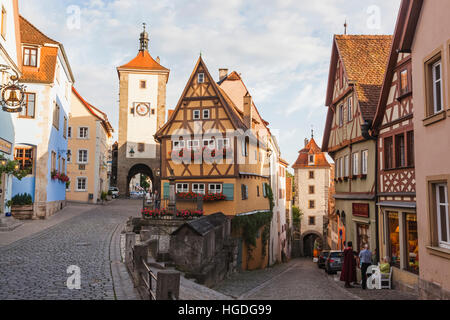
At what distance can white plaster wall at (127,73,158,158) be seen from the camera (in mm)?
52969

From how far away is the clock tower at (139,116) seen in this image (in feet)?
173

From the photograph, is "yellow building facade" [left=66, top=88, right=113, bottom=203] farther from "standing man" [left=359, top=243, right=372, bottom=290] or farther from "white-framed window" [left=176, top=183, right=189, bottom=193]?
"standing man" [left=359, top=243, right=372, bottom=290]

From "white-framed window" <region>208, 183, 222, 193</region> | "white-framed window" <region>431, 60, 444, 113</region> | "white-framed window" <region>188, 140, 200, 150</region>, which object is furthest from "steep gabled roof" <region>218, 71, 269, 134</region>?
"white-framed window" <region>431, 60, 444, 113</region>

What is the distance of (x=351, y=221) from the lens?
19.7m

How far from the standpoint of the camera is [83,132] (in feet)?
138

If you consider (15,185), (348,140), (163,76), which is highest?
(163,76)

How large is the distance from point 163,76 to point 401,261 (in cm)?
4418

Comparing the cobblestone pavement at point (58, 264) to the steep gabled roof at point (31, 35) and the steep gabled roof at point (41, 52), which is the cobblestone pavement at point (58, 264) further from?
the steep gabled roof at point (31, 35)

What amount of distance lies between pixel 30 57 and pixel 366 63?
18.0 m

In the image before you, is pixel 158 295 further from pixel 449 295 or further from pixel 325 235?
pixel 325 235

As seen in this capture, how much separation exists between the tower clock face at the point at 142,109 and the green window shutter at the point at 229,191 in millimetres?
31732

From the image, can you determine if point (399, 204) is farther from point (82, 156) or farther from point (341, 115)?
point (82, 156)

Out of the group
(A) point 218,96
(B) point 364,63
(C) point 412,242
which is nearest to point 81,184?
(A) point 218,96
